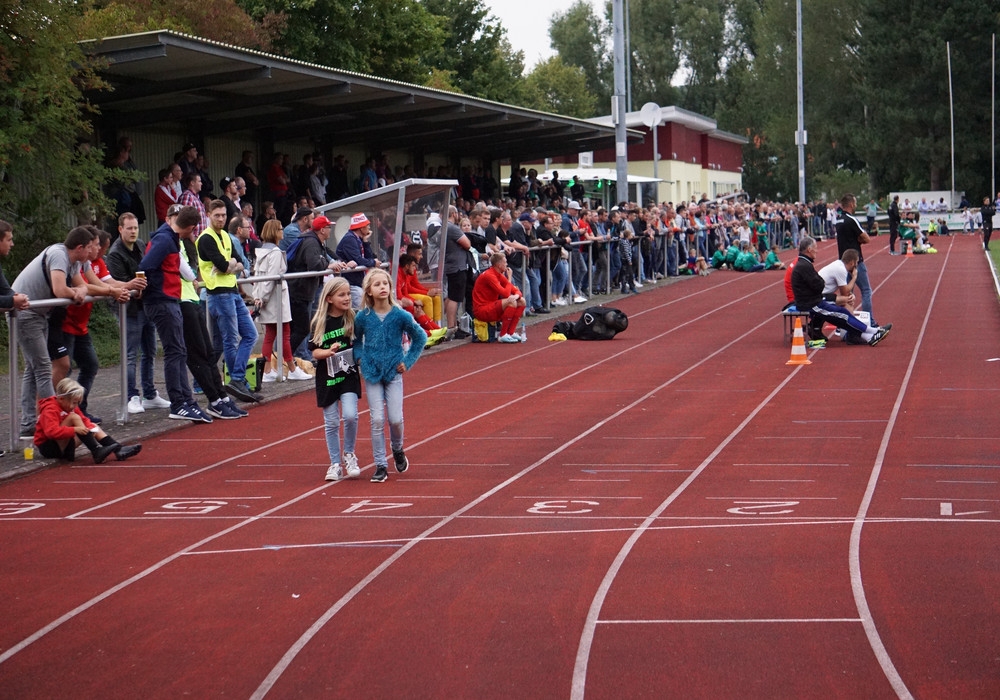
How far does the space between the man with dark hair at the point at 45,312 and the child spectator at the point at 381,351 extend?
2.89 metres

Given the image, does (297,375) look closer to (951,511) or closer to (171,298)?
(171,298)

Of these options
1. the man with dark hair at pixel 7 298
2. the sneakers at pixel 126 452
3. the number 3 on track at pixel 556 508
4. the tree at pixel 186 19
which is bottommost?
the number 3 on track at pixel 556 508

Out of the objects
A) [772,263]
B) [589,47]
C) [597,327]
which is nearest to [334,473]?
[597,327]

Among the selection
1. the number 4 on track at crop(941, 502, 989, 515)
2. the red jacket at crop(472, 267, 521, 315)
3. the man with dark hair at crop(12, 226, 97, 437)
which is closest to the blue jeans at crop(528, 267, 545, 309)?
the red jacket at crop(472, 267, 521, 315)

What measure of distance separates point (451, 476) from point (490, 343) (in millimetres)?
10447

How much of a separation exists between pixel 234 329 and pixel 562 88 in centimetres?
8513

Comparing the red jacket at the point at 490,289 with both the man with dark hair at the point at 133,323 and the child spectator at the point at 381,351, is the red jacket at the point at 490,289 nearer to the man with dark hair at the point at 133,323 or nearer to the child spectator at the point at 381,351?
the man with dark hair at the point at 133,323

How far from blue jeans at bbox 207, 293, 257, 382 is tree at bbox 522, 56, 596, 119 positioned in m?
83.2

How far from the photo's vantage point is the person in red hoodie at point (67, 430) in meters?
11.2

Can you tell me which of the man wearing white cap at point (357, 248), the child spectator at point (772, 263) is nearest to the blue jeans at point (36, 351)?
the man wearing white cap at point (357, 248)

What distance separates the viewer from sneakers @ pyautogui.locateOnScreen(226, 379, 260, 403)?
14.6 meters

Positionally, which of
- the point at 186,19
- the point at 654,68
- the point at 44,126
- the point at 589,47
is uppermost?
the point at 589,47

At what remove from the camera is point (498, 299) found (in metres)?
20.8

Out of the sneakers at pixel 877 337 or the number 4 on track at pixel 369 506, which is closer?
the number 4 on track at pixel 369 506
